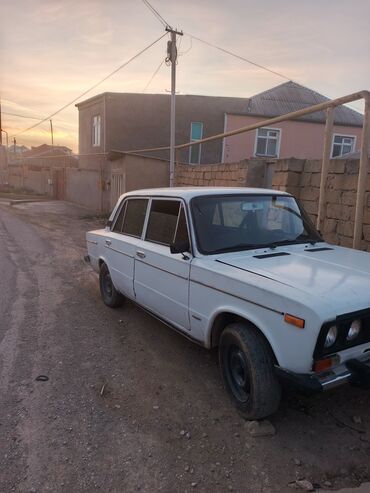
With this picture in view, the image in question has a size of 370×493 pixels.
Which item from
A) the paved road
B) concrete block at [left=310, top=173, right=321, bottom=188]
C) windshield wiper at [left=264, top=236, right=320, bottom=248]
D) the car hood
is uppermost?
concrete block at [left=310, top=173, right=321, bottom=188]

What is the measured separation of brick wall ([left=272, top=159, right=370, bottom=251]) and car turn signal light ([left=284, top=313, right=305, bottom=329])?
338 cm

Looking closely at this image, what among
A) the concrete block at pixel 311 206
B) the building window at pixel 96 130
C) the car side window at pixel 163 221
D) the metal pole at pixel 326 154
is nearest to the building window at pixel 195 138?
the building window at pixel 96 130

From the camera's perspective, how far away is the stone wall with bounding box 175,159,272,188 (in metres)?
8.15

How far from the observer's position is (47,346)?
4297 mm

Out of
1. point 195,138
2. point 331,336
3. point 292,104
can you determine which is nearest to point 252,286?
point 331,336

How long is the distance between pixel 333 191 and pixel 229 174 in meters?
3.92

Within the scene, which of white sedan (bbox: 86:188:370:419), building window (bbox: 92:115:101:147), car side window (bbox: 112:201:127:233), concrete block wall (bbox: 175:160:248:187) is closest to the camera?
white sedan (bbox: 86:188:370:419)

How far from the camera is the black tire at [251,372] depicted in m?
2.79

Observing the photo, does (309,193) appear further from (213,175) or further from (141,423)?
(141,423)

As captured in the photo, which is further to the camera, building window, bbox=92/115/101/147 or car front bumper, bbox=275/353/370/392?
building window, bbox=92/115/101/147

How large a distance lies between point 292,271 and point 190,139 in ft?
69.7

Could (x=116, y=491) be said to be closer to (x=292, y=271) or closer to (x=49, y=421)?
(x=49, y=421)

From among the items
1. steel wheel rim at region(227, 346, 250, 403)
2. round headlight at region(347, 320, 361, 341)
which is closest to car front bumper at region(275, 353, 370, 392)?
round headlight at region(347, 320, 361, 341)

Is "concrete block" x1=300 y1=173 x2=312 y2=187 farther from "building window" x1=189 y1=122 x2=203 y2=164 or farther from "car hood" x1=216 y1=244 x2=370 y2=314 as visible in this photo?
"building window" x1=189 y1=122 x2=203 y2=164
